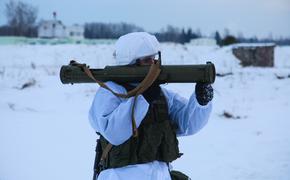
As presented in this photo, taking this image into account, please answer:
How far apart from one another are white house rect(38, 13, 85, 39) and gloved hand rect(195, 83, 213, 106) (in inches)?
2557

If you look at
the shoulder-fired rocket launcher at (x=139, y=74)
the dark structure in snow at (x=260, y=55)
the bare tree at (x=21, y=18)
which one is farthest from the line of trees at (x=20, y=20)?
the shoulder-fired rocket launcher at (x=139, y=74)

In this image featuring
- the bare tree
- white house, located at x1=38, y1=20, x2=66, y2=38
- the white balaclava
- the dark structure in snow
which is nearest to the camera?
the white balaclava

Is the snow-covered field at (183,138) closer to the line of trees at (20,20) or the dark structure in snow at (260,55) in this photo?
the dark structure in snow at (260,55)

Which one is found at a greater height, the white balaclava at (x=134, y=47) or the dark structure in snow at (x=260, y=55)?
the white balaclava at (x=134, y=47)

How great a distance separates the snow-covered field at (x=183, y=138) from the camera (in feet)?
17.3

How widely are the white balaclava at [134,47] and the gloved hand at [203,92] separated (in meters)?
0.30

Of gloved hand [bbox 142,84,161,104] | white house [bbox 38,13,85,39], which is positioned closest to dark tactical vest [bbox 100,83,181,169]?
gloved hand [bbox 142,84,161,104]

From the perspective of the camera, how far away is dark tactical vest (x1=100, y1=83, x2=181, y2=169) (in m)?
2.32

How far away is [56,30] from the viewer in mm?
71250

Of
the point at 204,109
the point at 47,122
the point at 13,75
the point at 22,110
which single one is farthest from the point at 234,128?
the point at 13,75

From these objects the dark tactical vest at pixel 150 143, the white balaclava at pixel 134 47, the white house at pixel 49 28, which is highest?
the white house at pixel 49 28

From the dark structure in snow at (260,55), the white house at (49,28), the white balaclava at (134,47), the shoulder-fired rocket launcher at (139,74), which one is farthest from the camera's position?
the white house at (49,28)

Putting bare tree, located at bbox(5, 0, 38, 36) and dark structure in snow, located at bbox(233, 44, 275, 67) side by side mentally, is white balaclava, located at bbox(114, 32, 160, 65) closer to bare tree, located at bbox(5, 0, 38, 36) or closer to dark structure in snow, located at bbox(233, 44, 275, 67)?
dark structure in snow, located at bbox(233, 44, 275, 67)

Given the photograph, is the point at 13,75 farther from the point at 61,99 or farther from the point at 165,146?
the point at 165,146
